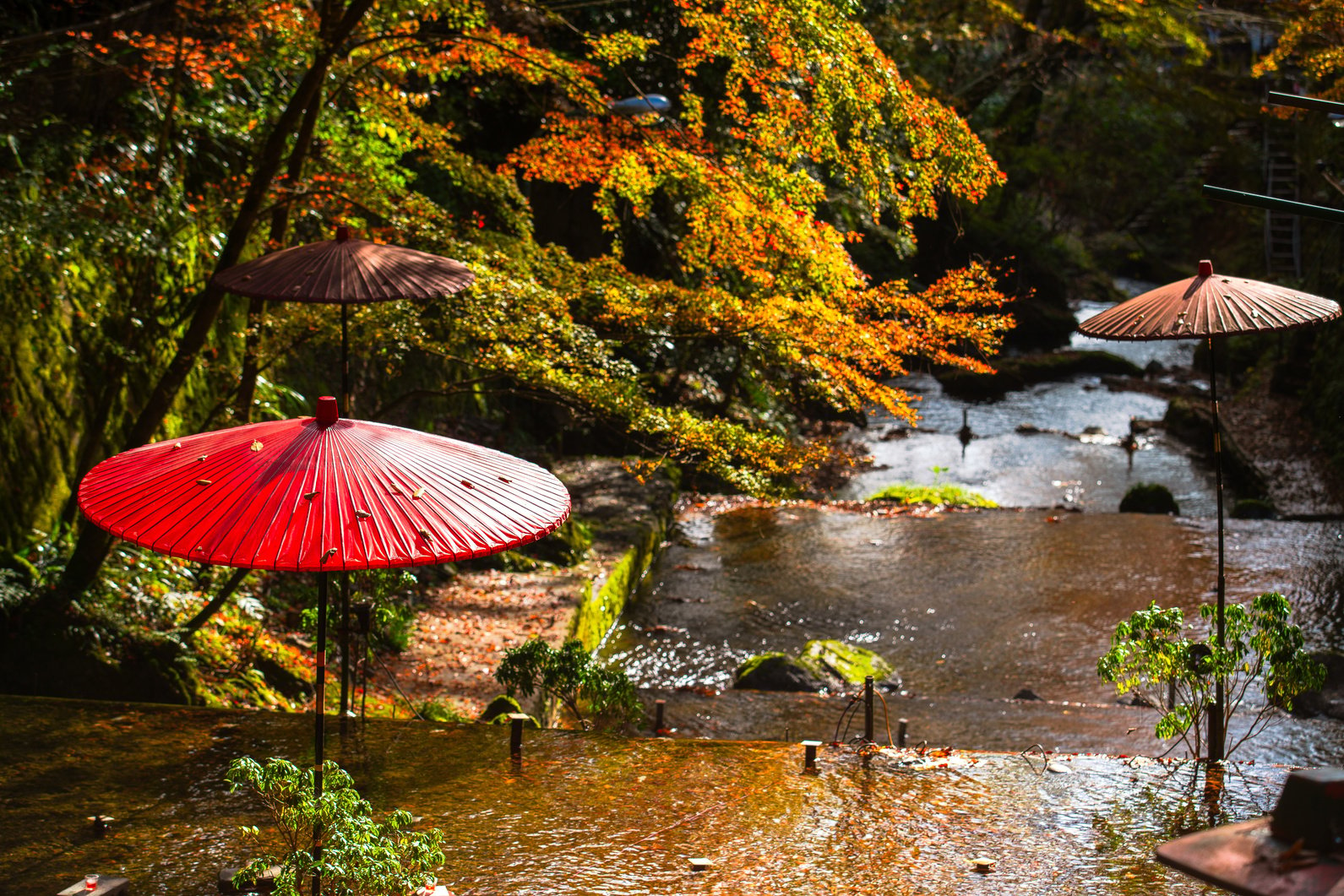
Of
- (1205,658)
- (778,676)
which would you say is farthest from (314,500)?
(778,676)

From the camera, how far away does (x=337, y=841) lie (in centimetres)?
288

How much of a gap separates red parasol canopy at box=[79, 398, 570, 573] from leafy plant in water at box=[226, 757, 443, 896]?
0.71 metres

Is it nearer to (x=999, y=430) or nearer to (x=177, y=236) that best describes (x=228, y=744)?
(x=177, y=236)

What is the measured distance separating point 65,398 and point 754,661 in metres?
5.23

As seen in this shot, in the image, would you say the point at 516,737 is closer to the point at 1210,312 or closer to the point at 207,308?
the point at 207,308

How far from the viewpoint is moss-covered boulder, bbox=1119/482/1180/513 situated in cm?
1389

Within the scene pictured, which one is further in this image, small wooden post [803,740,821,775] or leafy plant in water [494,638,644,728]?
leafy plant in water [494,638,644,728]

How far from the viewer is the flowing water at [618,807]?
3.95 meters

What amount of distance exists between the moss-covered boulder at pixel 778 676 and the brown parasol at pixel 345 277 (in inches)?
139

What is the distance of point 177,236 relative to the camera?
738 centimetres

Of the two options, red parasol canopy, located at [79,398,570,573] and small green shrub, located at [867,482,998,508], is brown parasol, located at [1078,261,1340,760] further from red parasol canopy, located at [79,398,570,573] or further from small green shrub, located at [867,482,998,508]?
small green shrub, located at [867,482,998,508]

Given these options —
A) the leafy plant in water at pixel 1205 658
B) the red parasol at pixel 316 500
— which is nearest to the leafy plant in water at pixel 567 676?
the leafy plant in water at pixel 1205 658

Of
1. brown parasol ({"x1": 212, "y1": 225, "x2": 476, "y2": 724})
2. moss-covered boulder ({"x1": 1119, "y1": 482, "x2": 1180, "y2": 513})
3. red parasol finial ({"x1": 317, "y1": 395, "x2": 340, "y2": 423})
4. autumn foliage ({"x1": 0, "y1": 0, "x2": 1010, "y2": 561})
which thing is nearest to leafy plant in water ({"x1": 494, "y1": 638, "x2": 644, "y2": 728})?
brown parasol ({"x1": 212, "y1": 225, "x2": 476, "y2": 724})

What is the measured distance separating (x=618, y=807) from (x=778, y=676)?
11.6ft
